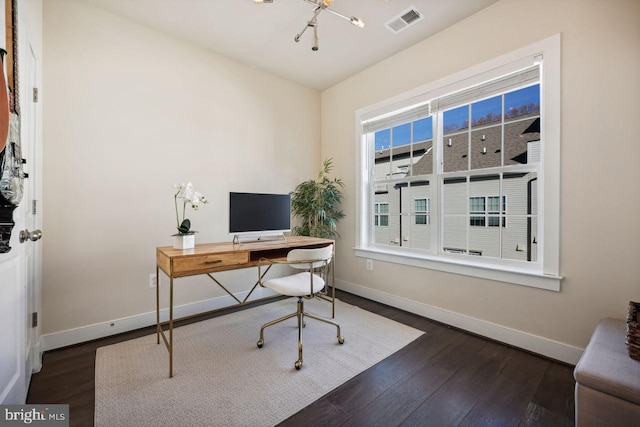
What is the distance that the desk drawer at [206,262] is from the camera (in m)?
1.84

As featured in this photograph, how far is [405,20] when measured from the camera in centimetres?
243

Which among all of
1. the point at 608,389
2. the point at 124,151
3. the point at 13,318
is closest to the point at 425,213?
the point at 608,389

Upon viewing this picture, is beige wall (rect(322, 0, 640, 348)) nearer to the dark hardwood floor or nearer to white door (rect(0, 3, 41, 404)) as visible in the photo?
the dark hardwood floor

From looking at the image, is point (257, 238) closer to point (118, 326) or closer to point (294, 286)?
point (294, 286)

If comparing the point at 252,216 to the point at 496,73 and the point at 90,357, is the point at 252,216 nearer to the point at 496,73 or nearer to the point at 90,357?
the point at 90,357

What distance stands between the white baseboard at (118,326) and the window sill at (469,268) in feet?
6.02

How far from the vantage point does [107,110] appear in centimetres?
231

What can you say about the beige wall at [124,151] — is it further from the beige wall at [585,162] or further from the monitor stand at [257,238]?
the beige wall at [585,162]

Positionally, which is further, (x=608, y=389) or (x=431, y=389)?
(x=431, y=389)

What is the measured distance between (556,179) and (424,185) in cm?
110

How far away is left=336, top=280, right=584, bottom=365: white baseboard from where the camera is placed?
76.0 inches

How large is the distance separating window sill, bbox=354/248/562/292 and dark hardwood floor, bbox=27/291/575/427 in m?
0.54

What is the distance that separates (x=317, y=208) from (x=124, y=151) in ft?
6.66

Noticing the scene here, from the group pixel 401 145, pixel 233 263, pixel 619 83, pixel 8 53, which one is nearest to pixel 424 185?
pixel 401 145
